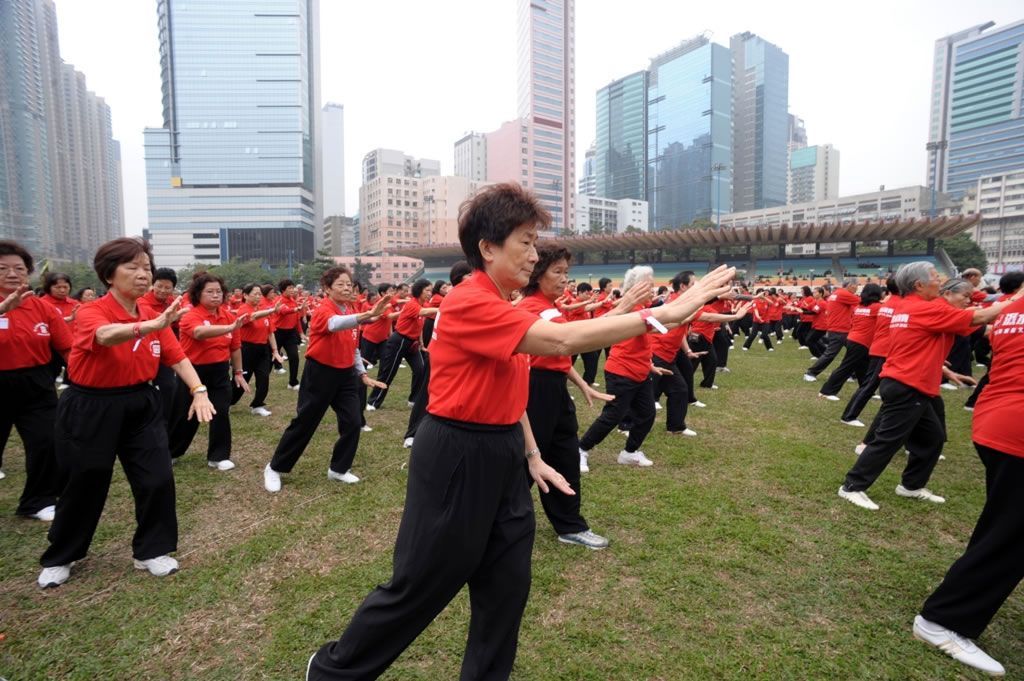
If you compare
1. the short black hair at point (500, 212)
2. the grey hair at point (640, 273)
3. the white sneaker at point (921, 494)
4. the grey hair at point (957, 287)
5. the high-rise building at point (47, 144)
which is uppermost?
the high-rise building at point (47, 144)

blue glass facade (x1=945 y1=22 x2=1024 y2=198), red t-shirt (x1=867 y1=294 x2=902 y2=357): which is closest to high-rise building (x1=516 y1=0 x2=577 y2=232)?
blue glass facade (x1=945 y1=22 x2=1024 y2=198)

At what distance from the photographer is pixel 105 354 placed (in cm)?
333

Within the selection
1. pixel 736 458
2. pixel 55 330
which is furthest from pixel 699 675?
pixel 55 330

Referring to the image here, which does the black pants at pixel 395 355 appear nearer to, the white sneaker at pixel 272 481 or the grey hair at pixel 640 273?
the white sneaker at pixel 272 481

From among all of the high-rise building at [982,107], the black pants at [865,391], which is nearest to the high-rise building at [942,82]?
the high-rise building at [982,107]

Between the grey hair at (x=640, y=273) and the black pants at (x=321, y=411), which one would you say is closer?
the grey hair at (x=640, y=273)

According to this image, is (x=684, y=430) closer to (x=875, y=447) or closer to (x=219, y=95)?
(x=875, y=447)

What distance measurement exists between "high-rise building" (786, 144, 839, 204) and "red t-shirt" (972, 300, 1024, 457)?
493ft

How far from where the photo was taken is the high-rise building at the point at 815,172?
135250mm

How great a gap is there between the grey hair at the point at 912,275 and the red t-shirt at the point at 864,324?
4.42m

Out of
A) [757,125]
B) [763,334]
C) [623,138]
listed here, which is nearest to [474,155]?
[623,138]

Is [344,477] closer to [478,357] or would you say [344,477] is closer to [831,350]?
[478,357]

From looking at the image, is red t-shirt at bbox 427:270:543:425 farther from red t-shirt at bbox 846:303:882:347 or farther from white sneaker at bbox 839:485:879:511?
red t-shirt at bbox 846:303:882:347

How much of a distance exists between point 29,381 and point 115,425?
1758mm
